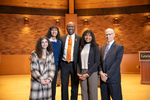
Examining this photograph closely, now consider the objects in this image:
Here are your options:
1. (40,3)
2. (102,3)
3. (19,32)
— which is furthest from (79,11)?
(19,32)

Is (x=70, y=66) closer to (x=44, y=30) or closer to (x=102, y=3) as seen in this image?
(x=44, y=30)

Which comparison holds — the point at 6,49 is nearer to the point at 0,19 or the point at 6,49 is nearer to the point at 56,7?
the point at 0,19

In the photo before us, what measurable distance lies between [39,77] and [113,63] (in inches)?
49.2

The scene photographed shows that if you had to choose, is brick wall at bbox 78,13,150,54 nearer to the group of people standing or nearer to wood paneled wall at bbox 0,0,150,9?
wood paneled wall at bbox 0,0,150,9

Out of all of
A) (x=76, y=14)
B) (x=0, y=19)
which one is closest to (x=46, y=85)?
(x=76, y=14)

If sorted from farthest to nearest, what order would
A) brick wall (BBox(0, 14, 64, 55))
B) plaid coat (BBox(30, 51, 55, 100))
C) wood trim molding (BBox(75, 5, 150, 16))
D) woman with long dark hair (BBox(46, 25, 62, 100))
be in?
wood trim molding (BBox(75, 5, 150, 16)), brick wall (BBox(0, 14, 64, 55)), woman with long dark hair (BBox(46, 25, 62, 100)), plaid coat (BBox(30, 51, 55, 100))

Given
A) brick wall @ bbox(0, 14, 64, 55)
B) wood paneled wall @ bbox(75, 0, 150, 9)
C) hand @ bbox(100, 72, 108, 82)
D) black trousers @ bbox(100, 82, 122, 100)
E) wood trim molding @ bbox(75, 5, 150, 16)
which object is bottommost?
black trousers @ bbox(100, 82, 122, 100)

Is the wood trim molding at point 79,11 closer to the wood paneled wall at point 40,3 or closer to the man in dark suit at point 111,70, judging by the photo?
the wood paneled wall at point 40,3

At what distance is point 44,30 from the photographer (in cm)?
926

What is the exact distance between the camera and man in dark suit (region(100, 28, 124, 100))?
2500mm

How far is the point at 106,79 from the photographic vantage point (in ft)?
8.27

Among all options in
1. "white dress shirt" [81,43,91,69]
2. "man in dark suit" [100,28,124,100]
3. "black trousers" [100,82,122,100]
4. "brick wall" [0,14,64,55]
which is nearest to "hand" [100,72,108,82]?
"man in dark suit" [100,28,124,100]

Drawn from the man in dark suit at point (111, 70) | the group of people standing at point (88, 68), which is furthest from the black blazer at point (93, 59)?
the man in dark suit at point (111, 70)

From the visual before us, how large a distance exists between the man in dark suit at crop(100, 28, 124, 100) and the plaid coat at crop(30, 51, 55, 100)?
36.3 inches
